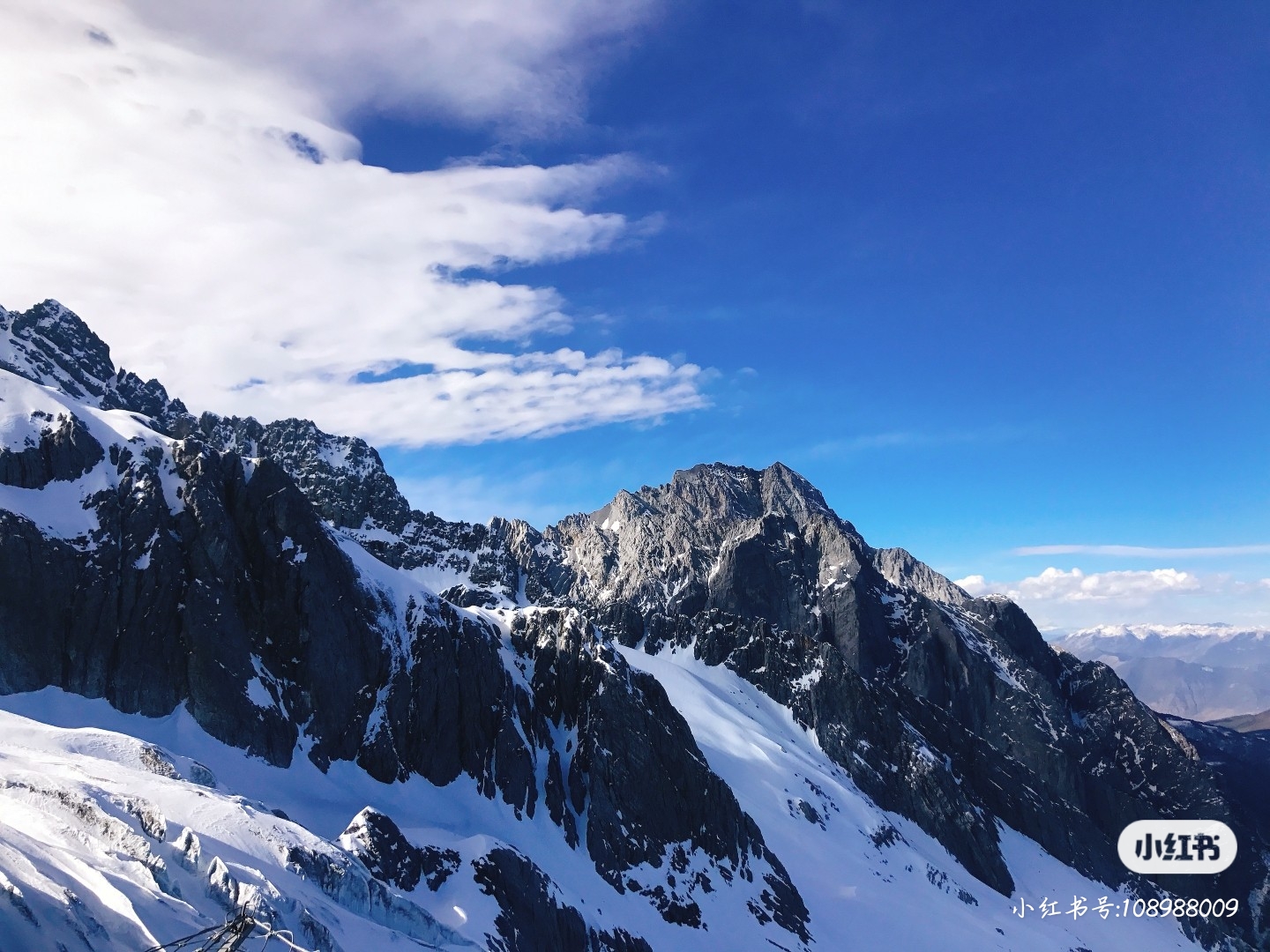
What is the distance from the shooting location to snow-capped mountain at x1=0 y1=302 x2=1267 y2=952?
41438 mm

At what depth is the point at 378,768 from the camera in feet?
263

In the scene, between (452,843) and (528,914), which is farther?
(452,843)

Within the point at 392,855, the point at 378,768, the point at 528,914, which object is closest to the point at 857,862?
the point at 528,914

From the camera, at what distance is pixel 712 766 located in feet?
399

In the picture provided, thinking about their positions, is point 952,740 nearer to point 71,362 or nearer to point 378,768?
point 378,768

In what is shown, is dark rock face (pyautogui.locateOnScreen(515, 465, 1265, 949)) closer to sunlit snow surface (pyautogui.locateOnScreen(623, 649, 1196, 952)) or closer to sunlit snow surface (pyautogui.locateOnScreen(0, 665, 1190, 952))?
sunlit snow surface (pyautogui.locateOnScreen(623, 649, 1196, 952))

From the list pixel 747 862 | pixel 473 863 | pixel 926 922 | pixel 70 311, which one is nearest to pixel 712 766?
pixel 747 862

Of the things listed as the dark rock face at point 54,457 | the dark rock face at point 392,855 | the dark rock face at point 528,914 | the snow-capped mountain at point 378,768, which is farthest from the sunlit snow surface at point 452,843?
the dark rock face at point 54,457

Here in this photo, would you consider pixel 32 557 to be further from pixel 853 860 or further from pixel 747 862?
pixel 853 860

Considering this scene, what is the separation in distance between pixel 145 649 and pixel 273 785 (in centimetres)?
1764

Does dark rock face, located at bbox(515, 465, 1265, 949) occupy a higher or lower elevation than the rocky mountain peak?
lower

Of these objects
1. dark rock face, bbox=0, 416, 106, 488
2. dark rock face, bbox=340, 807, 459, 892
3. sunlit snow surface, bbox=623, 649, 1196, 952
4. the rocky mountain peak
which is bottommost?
sunlit snow surface, bbox=623, 649, 1196, 952

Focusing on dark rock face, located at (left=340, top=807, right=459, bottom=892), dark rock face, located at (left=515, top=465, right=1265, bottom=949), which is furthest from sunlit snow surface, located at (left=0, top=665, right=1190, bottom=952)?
dark rock face, located at (left=515, top=465, right=1265, bottom=949)

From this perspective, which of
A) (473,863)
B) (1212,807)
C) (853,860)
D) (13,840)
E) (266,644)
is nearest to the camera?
(13,840)
